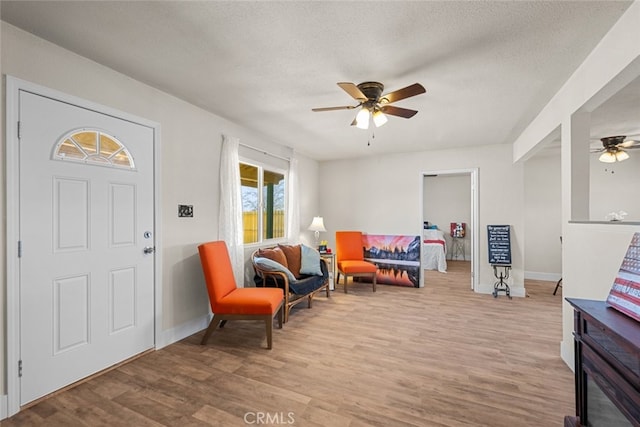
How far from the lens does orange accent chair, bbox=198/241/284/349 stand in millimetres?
2746

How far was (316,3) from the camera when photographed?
1599mm

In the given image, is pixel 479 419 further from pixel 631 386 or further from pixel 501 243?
pixel 501 243

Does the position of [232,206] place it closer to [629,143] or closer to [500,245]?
[500,245]

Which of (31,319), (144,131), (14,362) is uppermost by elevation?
(144,131)

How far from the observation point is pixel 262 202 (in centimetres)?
446

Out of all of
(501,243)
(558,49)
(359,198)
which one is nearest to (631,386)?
(558,49)

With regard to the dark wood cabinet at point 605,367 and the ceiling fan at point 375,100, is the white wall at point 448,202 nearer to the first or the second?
the ceiling fan at point 375,100

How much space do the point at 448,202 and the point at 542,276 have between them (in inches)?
126

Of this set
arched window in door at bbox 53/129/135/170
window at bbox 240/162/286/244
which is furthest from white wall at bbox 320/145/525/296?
arched window in door at bbox 53/129/135/170

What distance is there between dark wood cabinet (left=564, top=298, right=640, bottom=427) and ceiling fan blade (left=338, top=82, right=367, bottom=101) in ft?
6.51

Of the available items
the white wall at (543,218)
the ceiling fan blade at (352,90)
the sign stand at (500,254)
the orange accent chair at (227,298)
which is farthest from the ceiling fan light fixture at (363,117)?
the white wall at (543,218)

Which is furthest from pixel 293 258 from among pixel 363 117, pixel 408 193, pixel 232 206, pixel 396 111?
pixel 408 193

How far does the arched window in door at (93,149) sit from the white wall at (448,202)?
24.9 ft

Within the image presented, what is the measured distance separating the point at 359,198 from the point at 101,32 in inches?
186
